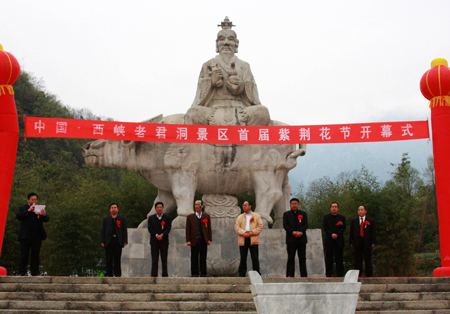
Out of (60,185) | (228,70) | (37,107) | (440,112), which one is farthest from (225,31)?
(37,107)

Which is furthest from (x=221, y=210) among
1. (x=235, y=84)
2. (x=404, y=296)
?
(x=404, y=296)

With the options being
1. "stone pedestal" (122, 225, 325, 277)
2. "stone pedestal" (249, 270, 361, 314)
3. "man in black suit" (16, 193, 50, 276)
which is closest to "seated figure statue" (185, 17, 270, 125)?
"stone pedestal" (122, 225, 325, 277)

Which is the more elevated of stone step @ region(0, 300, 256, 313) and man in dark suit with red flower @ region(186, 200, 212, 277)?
man in dark suit with red flower @ region(186, 200, 212, 277)

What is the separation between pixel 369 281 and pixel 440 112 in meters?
3.70

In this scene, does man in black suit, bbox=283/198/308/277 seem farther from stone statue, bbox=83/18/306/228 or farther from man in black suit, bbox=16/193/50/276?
man in black suit, bbox=16/193/50/276

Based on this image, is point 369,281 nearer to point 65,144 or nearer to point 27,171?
point 27,171

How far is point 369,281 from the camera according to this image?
24.9 ft

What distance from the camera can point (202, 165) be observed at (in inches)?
402

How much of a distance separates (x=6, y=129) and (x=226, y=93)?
411 cm

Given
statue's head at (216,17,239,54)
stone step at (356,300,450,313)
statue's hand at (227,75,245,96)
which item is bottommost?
stone step at (356,300,450,313)

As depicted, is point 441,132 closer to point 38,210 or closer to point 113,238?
point 113,238

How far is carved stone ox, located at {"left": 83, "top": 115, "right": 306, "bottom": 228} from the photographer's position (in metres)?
10.1

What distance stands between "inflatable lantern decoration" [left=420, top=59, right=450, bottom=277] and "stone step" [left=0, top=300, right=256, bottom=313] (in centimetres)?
430

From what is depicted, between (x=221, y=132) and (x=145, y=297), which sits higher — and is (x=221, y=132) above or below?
above
